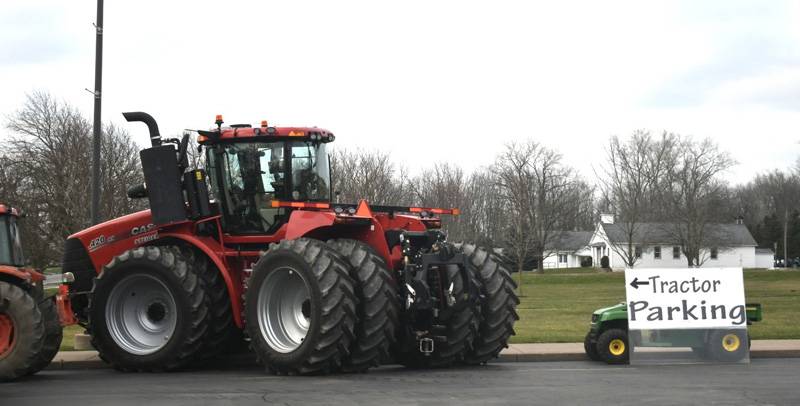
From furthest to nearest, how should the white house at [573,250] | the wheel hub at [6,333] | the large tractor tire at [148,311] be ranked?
1. the white house at [573,250]
2. the large tractor tire at [148,311]
3. the wheel hub at [6,333]

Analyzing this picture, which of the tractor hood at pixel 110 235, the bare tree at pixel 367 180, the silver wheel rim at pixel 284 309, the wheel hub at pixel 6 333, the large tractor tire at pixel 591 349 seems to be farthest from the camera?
the bare tree at pixel 367 180

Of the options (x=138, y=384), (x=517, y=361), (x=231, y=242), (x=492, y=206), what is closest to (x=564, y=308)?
(x=517, y=361)

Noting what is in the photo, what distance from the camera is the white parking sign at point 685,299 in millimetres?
14805

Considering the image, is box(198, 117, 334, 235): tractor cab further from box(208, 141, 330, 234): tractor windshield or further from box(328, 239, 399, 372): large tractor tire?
box(328, 239, 399, 372): large tractor tire

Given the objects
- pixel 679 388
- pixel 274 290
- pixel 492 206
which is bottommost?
pixel 679 388

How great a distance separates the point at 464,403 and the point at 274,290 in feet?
13.8

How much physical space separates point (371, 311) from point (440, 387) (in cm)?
156

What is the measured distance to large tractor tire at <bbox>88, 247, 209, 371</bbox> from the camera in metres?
14.1

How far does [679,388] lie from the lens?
11.5 m

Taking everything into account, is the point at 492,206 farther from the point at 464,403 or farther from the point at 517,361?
the point at 464,403

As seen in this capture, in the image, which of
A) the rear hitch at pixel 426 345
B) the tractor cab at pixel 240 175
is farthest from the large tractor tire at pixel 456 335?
the tractor cab at pixel 240 175

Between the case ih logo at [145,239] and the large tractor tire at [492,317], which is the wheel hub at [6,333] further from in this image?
the large tractor tire at [492,317]

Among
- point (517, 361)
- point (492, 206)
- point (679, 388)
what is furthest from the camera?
point (492, 206)

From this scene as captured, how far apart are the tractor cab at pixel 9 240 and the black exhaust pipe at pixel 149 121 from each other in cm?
221
